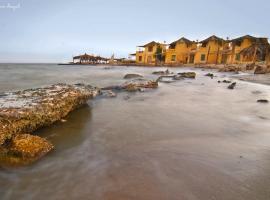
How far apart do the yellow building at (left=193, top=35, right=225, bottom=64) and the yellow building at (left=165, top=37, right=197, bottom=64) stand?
2.83 m

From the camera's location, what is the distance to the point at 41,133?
15.1 ft

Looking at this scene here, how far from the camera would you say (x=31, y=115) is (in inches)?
177

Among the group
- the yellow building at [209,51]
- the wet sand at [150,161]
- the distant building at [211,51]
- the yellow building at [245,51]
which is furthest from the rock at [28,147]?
the yellow building at [209,51]

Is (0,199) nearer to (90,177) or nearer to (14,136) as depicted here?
(90,177)

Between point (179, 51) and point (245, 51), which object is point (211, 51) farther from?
point (245, 51)

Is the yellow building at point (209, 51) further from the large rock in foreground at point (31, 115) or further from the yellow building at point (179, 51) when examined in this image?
the large rock in foreground at point (31, 115)

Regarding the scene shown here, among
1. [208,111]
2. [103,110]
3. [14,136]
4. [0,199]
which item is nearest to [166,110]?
[208,111]

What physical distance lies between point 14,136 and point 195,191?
138 inches

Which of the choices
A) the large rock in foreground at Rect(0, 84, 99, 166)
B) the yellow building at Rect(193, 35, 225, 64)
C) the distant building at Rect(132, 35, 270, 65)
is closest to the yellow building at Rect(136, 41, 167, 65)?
the distant building at Rect(132, 35, 270, 65)

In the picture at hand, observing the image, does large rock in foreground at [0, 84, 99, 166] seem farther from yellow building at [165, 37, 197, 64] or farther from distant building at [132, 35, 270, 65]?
yellow building at [165, 37, 197, 64]

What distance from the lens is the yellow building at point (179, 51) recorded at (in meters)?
47.1

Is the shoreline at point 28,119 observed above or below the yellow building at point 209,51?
below

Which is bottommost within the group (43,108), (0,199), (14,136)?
(0,199)

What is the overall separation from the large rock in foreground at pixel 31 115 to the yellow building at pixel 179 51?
146 feet
